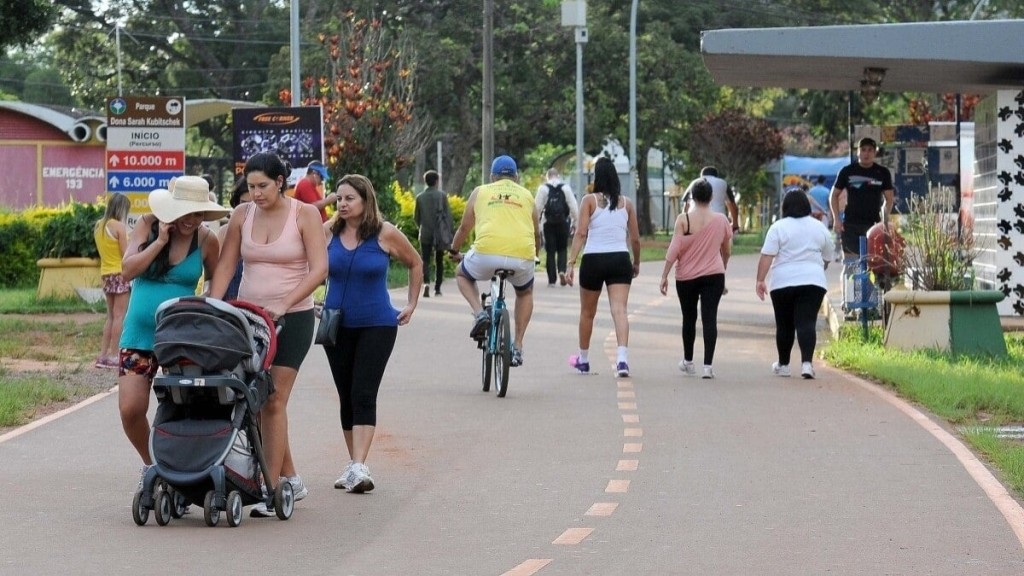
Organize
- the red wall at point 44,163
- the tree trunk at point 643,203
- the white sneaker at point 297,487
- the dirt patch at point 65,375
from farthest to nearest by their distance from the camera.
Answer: the tree trunk at point 643,203 → the red wall at point 44,163 → the dirt patch at point 65,375 → the white sneaker at point 297,487

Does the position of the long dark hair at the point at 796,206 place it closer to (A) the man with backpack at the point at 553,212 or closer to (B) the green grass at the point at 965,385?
(B) the green grass at the point at 965,385

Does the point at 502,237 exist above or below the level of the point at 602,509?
above

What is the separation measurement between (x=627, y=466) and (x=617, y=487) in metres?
0.76

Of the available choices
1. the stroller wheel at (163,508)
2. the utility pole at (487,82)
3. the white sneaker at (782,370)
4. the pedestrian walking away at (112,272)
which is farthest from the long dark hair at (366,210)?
the utility pole at (487,82)

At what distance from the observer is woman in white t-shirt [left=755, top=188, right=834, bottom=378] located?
1530cm

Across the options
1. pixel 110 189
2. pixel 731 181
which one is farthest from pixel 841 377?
pixel 731 181

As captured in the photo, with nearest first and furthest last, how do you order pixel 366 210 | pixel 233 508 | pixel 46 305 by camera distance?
pixel 233 508 < pixel 366 210 < pixel 46 305

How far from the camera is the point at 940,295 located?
15.9 metres

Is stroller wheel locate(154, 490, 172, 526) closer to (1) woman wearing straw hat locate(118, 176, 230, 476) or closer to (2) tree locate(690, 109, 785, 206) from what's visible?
(1) woman wearing straw hat locate(118, 176, 230, 476)

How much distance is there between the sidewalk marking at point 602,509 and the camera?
8.91m

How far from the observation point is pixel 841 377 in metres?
15.4

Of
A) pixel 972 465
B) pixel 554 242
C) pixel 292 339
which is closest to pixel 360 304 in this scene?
pixel 292 339

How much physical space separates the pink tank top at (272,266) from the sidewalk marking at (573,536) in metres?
1.82

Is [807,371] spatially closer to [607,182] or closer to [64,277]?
[607,182]
